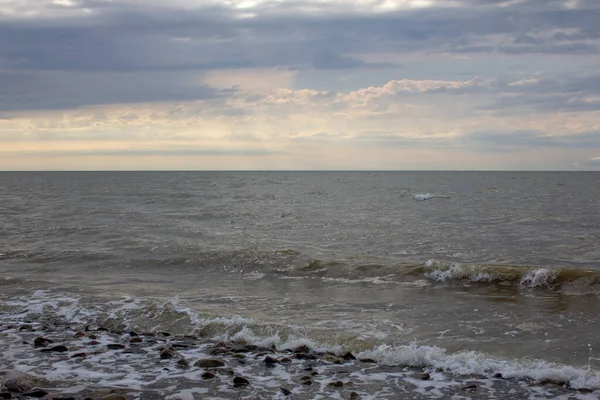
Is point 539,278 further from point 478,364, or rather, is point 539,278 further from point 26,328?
point 26,328

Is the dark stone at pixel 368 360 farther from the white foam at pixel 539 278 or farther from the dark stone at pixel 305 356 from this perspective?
the white foam at pixel 539 278

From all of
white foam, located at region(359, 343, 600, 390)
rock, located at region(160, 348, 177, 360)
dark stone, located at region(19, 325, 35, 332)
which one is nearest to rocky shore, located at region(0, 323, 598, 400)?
rock, located at region(160, 348, 177, 360)

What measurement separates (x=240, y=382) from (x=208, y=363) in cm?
112

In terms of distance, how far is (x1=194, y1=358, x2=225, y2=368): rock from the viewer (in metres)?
8.82

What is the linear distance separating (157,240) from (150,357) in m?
16.1

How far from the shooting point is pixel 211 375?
8.24 meters

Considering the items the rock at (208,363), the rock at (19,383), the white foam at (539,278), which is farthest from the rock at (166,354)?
the white foam at (539,278)

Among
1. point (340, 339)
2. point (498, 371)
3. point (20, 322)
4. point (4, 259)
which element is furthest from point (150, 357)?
point (4, 259)

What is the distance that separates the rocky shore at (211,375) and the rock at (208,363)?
0.6 inches

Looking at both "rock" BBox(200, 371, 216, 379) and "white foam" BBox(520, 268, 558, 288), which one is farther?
"white foam" BBox(520, 268, 558, 288)

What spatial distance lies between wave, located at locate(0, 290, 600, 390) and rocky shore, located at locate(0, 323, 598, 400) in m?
0.19

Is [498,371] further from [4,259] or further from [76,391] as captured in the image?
[4,259]

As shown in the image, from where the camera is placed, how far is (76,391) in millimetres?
7457

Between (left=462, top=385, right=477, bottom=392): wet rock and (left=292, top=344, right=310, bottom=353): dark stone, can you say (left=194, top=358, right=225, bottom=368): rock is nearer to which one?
(left=292, top=344, right=310, bottom=353): dark stone
